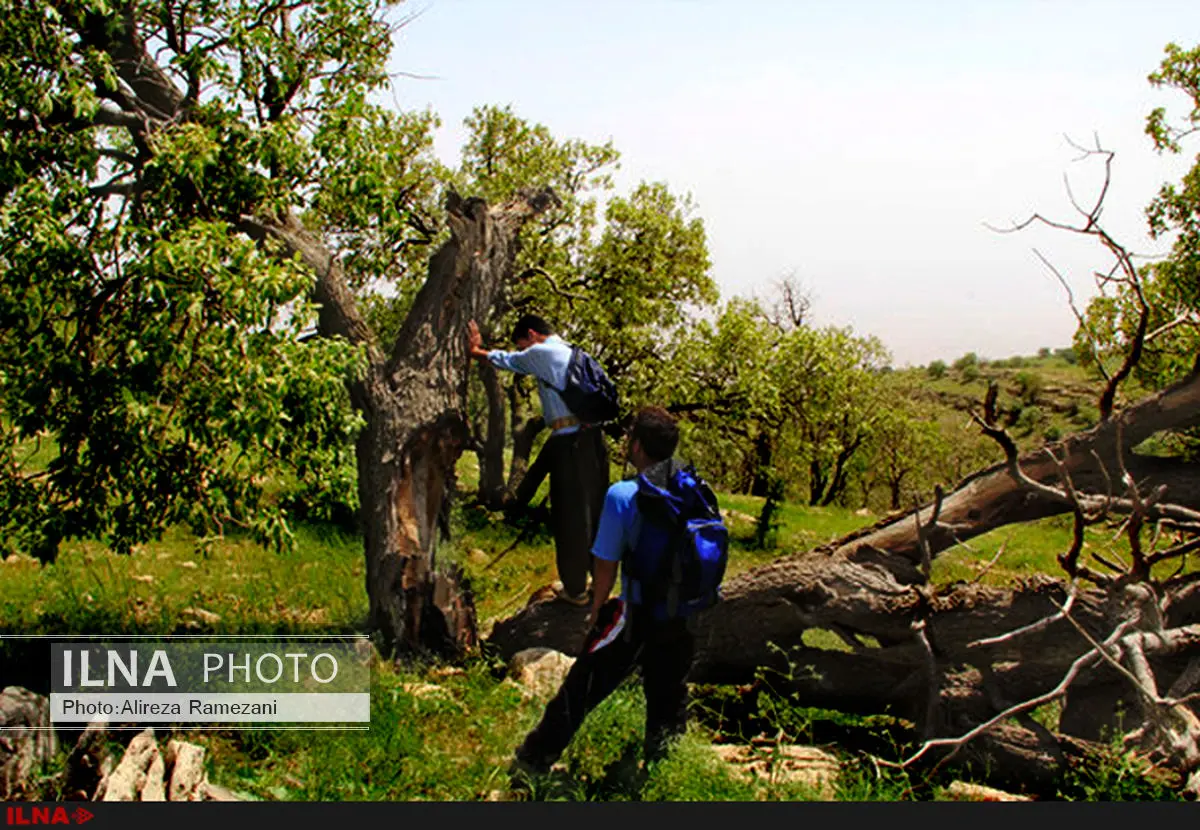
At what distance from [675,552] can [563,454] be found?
3.18 m

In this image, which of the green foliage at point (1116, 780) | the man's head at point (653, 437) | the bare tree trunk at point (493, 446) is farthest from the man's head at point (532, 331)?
the bare tree trunk at point (493, 446)

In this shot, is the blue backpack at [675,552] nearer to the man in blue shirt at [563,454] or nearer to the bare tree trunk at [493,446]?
the man in blue shirt at [563,454]

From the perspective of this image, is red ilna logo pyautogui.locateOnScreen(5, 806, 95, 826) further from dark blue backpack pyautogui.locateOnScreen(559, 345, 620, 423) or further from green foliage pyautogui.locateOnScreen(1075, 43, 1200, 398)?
green foliage pyautogui.locateOnScreen(1075, 43, 1200, 398)

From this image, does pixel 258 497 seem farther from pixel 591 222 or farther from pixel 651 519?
pixel 591 222

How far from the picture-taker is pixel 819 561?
32.4 feet

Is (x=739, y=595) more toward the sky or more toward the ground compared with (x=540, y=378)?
more toward the ground

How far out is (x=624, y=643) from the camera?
689 cm

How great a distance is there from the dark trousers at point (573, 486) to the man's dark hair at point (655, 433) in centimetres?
273

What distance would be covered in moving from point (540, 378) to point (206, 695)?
3994mm

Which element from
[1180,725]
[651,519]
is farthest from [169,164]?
[1180,725]

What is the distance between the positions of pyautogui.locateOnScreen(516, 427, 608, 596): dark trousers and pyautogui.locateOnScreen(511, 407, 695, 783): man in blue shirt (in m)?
2.64

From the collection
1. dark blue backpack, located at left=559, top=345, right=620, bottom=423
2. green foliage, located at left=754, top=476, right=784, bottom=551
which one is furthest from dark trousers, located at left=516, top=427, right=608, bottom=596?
green foliage, located at left=754, top=476, right=784, bottom=551

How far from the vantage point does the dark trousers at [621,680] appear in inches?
269

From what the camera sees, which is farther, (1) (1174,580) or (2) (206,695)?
(1) (1174,580)
